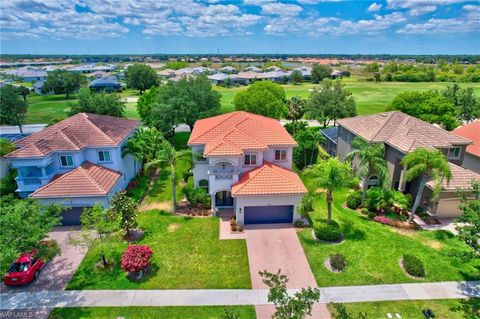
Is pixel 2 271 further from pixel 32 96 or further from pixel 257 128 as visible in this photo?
pixel 32 96

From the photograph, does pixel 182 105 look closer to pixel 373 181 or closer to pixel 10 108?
pixel 373 181

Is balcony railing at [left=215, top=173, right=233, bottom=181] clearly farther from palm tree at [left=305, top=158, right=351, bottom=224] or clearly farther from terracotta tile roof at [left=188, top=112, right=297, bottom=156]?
palm tree at [left=305, top=158, right=351, bottom=224]

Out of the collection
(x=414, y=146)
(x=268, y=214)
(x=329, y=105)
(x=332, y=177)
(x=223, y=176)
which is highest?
(x=329, y=105)

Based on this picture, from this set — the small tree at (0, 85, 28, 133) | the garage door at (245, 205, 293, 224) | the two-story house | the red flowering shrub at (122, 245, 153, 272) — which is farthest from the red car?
the small tree at (0, 85, 28, 133)

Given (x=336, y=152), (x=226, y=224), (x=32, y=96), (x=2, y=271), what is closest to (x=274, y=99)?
(x=336, y=152)

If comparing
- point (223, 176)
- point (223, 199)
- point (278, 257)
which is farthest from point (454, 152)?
point (223, 199)

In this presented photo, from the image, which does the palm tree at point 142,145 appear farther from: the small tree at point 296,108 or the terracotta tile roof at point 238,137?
the small tree at point 296,108
